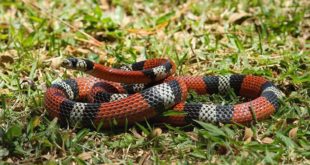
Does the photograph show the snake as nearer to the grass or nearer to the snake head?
the snake head

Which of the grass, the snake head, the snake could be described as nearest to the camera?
the grass

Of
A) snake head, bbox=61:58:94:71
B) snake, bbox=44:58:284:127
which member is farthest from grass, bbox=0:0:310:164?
snake head, bbox=61:58:94:71

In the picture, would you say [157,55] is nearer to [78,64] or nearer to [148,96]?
[78,64]

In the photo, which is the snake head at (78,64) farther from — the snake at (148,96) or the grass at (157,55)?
the grass at (157,55)

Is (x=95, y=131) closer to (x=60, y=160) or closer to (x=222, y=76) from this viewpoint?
(x=60, y=160)

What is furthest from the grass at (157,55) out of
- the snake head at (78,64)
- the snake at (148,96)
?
the snake head at (78,64)

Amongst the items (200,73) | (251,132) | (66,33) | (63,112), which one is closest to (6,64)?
(66,33)
